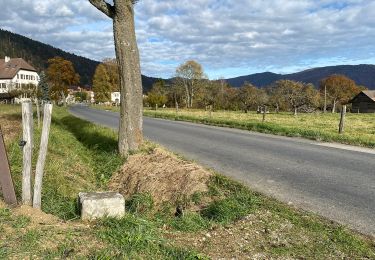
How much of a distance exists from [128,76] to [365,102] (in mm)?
76574

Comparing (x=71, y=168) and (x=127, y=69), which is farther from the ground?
(x=127, y=69)

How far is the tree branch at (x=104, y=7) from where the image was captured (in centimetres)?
957

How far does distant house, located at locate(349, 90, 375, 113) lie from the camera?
74.7m

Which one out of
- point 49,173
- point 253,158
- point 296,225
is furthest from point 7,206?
point 253,158

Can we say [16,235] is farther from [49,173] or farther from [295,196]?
[295,196]

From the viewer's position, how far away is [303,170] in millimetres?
9297

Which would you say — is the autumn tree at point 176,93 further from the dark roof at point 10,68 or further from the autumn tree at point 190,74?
the dark roof at point 10,68

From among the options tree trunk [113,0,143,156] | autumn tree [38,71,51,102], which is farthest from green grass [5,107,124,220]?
autumn tree [38,71,51,102]

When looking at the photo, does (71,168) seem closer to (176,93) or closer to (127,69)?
(127,69)

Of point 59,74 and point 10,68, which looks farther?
point 10,68

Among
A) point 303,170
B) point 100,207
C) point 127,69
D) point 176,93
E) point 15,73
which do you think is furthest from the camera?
point 15,73

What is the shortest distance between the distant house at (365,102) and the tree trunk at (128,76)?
239 feet

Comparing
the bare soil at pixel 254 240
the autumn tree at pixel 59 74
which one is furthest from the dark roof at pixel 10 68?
the bare soil at pixel 254 240

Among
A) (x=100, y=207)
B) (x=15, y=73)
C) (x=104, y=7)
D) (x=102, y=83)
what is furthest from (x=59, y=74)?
(x=100, y=207)
